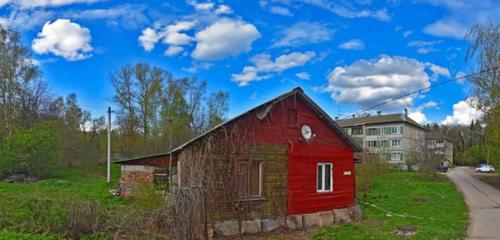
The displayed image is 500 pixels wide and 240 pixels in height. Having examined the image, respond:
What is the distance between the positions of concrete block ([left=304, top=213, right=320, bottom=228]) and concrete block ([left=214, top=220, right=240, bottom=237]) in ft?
11.7

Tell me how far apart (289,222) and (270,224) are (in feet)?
3.38

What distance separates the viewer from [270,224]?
16.7m

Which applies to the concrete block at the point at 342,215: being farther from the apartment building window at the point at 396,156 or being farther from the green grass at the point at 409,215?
the apartment building window at the point at 396,156

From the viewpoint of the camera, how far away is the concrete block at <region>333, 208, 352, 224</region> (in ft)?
63.8

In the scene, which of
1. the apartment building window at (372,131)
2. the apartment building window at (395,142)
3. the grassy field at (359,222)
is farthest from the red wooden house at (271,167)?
the apartment building window at (372,131)

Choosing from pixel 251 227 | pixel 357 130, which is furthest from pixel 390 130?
pixel 251 227

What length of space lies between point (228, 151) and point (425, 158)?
121ft

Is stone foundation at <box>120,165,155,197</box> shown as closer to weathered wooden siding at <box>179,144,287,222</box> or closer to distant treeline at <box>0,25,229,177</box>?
weathered wooden siding at <box>179,144,287,222</box>

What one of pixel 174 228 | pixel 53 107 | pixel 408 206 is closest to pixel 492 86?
pixel 408 206

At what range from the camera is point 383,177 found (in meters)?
44.2

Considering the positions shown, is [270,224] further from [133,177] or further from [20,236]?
[20,236]

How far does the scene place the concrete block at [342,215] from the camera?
19.4 metres

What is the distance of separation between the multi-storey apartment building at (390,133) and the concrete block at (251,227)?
65.0 m

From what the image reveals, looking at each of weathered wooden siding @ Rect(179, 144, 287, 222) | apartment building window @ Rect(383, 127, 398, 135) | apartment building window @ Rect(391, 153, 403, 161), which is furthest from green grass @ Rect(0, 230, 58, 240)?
apartment building window @ Rect(383, 127, 398, 135)
